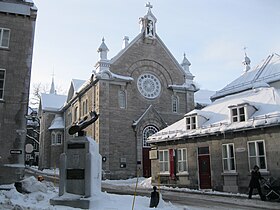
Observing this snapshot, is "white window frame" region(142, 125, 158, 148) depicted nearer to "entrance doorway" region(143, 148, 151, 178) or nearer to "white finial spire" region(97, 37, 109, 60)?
"entrance doorway" region(143, 148, 151, 178)

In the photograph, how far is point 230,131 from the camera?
68.5 ft

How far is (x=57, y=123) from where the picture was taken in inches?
2122

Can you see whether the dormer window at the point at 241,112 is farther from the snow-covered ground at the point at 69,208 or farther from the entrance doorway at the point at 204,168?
the snow-covered ground at the point at 69,208

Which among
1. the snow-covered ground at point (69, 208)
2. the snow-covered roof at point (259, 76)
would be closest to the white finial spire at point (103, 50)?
the snow-covered roof at point (259, 76)

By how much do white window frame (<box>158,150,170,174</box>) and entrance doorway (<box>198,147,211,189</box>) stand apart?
11.5 ft

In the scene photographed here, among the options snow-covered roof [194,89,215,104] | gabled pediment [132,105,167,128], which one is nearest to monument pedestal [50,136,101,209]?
gabled pediment [132,105,167,128]

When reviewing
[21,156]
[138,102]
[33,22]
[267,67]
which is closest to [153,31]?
[138,102]

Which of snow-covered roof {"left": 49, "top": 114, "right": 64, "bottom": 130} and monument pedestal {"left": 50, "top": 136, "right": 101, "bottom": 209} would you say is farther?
snow-covered roof {"left": 49, "top": 114, "right": 64, "bottom": 130}

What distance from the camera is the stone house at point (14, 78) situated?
1961 centimetres

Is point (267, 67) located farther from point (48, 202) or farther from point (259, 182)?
point (48, 202)

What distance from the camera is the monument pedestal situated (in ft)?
41.1

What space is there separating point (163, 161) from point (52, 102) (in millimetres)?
36683

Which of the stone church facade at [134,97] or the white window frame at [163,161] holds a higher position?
the stone church facade at [134,97]

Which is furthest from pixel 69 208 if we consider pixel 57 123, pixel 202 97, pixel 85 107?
pixel 57 123
